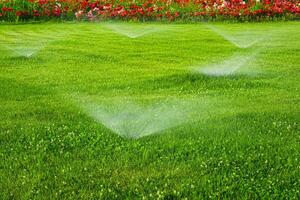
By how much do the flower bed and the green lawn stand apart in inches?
179

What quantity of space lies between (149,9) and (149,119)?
11.6 meters

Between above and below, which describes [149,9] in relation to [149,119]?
above

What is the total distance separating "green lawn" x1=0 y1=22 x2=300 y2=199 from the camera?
6.14 metres

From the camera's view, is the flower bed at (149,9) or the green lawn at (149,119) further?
the flower bed at (149,9)

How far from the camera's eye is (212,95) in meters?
9.72

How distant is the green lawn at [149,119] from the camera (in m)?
6.14

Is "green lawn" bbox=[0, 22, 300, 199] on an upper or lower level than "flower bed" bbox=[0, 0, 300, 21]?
lower

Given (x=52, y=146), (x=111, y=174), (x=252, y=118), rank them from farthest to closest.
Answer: (x=252, y=118)
(x=52, y=146)
(x=111, y=174)

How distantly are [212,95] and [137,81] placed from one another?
5.63 ft

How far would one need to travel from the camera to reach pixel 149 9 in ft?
63.6

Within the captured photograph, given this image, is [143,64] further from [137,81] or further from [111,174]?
[111,174]

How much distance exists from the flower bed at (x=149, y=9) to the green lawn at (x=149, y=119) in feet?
15.0

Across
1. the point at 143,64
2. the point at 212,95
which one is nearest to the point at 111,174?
the point at 212,95

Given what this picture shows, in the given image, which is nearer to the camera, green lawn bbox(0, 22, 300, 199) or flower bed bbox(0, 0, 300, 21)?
green lawn bbox(0, 22, 300, 199)
